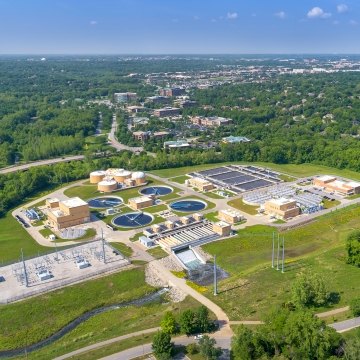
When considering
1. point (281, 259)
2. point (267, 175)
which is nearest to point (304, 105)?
Result: point (267, 175)

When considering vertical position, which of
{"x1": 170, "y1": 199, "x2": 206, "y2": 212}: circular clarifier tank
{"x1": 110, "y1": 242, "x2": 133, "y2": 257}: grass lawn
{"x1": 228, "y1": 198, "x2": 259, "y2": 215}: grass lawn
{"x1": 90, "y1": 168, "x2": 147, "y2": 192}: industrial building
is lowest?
{"x1": 110, "y1": 242, "x2": 133, "y2": 257}: grass lawn

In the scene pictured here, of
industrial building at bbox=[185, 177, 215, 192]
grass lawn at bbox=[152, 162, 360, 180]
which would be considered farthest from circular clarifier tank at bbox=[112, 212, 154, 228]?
grass lawn at bbox=[152, 162, 360, 180]

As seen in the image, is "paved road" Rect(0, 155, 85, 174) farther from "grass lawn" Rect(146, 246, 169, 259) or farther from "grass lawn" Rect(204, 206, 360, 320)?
"grass lawn" Rect(204, 206, 360, 320)

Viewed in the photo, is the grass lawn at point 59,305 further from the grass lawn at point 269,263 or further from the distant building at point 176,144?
the distant building at point 176,144

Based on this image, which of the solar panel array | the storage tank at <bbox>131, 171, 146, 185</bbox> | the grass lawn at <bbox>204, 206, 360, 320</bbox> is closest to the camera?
the grass lawn at <bbox>204, 206, 360, 320</bbox>

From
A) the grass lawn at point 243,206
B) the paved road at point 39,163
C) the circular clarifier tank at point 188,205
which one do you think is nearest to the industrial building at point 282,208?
the grass lawn at point 243,206

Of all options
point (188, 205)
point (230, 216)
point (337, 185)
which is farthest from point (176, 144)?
point (230, 216)
